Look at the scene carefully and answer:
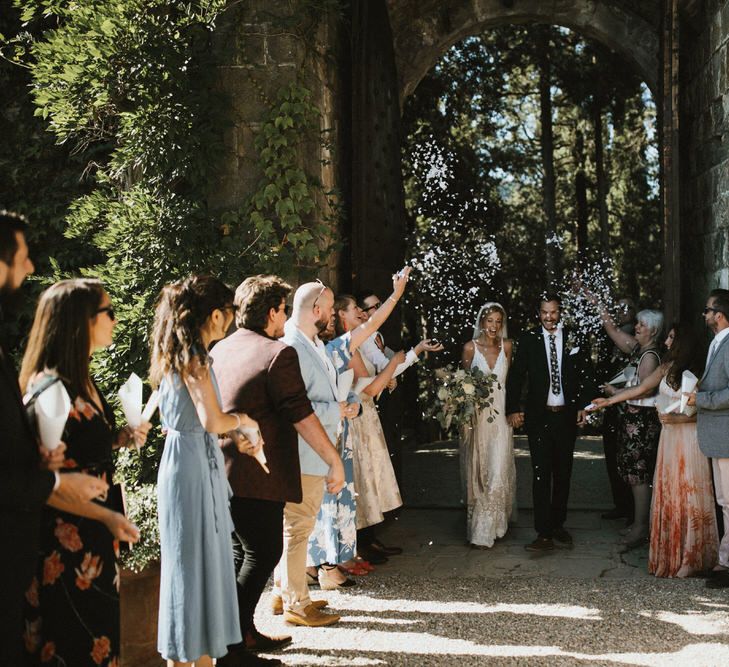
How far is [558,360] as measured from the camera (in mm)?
6492

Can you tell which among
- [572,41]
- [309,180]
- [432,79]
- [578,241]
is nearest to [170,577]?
[309,180]

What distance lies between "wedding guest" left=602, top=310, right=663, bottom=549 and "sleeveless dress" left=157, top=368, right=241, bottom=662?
3.75m

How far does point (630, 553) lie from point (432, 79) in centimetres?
899

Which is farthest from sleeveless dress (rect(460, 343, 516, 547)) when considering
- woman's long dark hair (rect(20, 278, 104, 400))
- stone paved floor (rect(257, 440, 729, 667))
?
woman's long dark hair (rect(20, 278, 104, 400))

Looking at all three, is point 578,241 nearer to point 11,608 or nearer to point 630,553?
point 630,553

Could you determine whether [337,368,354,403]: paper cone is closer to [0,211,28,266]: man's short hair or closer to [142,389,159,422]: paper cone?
[142,389,159,422]: paper cone

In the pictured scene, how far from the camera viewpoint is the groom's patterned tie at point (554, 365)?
646 centimetres

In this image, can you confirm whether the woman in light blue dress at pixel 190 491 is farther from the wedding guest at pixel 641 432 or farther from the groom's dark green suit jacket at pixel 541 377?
the wedding guest at pixel 641 432

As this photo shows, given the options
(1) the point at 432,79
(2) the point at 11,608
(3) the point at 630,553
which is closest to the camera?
(2) the point at 11,608

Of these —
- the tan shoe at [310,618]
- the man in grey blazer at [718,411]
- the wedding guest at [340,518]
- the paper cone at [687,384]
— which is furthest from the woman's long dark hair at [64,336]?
the man in grey blazer at [718,411]

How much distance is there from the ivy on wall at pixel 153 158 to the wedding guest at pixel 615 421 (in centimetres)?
279

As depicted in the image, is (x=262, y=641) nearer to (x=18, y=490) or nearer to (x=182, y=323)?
(x=182, y=323)

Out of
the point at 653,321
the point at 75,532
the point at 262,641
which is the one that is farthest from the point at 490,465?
the point at 75,532

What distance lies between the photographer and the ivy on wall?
5.49 m
